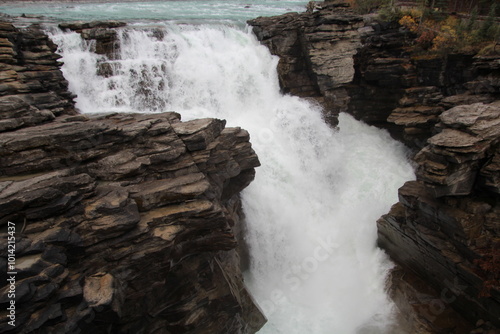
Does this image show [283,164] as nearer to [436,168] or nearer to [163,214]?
[436,168]

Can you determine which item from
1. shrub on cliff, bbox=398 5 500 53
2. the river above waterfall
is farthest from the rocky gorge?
shrub on cliff, bbox=398 5 500 53

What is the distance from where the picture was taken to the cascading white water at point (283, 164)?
644 inches

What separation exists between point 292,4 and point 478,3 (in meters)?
28.8

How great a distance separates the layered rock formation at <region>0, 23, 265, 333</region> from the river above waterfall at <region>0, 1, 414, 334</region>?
134 inches

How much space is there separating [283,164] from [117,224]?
12.2 meters

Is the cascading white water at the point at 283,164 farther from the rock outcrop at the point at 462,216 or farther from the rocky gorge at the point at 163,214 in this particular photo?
the rock outcrop at the point at 462,216

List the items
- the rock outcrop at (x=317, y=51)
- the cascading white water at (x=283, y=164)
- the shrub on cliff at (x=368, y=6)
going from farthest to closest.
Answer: the shrub on cliff at (x=368, y=6) < the rock outcrop at (x=317, y=51) < the cascading white water at (x=283, y=164)

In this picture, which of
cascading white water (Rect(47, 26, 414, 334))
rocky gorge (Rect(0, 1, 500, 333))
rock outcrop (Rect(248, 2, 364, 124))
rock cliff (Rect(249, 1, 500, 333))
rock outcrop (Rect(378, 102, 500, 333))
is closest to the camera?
rocky gorge (Rect(0, 1, 500, 333))

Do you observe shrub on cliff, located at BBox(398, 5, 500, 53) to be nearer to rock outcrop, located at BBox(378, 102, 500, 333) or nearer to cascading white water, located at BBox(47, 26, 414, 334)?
cascading white water, located at BBox(47, 26, 414, 334)

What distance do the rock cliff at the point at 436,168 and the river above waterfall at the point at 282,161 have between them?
5.32ft

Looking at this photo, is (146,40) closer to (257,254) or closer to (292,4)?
(257,254)

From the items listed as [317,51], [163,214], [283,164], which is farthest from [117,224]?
[317,51]

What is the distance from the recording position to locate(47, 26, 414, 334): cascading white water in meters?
16.4

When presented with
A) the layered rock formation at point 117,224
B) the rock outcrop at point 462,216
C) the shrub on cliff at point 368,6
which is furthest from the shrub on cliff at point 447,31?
the layered rock formation at point 117,224
